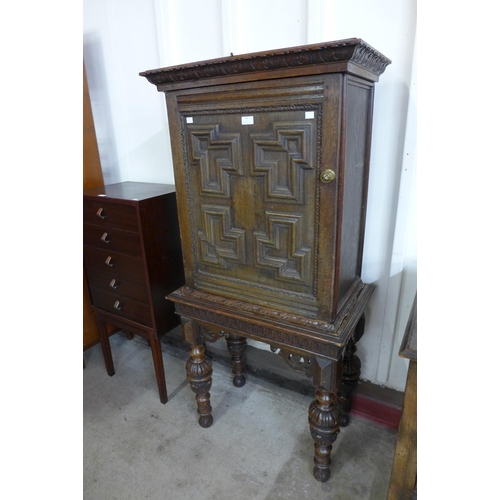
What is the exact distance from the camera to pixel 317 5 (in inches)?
48.1

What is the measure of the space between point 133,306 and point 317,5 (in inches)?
54.7

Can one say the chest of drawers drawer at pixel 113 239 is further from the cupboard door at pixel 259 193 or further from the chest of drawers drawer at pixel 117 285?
the cupboard door at pixel 259 193

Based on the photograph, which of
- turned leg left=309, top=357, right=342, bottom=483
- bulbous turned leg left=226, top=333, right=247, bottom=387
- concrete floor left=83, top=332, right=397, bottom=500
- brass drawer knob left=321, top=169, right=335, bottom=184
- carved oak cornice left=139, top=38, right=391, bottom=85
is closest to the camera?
carved oak cornice left=139, top=38, right=391, bottom=85

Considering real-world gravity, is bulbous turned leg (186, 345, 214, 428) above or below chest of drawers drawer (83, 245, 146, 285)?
below

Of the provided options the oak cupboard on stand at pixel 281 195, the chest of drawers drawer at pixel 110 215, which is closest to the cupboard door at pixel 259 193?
the oak cupboard on stand at pixel 281 195

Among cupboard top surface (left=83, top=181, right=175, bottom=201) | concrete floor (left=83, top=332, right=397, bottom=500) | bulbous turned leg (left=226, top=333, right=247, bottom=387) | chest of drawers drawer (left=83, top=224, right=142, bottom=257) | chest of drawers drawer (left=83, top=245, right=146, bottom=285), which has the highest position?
cupboard top surface (left=83, top=181, right=175, bottom=201)

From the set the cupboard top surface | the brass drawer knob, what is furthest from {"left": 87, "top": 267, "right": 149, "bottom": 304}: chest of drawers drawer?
the brass drawer knob

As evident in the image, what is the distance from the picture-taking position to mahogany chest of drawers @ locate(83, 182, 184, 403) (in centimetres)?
148

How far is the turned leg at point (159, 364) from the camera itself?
166cm

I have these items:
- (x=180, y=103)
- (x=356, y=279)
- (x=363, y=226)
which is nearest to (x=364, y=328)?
(x=356, y=279)

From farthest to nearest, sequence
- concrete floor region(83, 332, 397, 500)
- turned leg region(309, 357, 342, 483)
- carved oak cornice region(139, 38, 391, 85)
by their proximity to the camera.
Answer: concrete floor region(83, 332, 397, 500), turned leg region(309, 357, 342, 483), carved oak cornice region(139, 38, 391, 85)

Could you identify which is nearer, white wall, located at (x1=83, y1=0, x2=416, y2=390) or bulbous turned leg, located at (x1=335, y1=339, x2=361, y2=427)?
white wall, located at (x1=83, y1=0, x2=416, y2=390)

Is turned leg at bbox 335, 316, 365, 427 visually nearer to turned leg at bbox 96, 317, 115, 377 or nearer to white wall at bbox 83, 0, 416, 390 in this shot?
white wall at bbox 83, 0, 416, 390

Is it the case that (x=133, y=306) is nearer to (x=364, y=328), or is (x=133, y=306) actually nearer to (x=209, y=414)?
(x=209, y=414)
